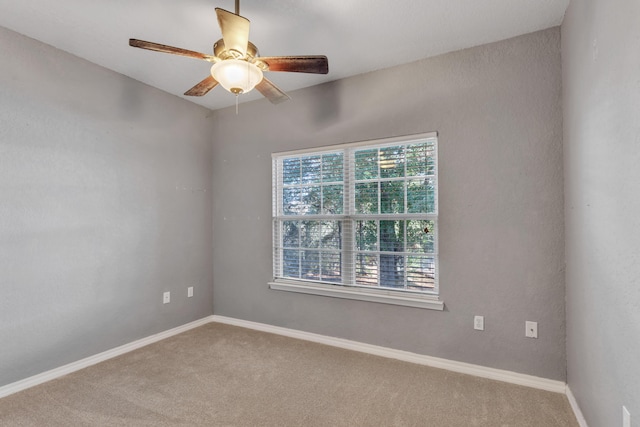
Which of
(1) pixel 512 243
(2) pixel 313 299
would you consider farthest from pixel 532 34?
(2) pixel 313 299

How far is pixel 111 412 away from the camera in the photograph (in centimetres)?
204

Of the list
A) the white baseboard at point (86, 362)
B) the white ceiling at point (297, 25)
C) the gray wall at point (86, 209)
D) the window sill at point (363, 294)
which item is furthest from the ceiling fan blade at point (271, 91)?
the white baseboard at point (86, 362)

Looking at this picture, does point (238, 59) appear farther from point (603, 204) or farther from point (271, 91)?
point (603, 204)

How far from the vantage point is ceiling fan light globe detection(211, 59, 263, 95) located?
1712mm

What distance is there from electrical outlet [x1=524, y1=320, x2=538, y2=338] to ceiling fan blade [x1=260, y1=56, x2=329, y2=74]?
7.65ft

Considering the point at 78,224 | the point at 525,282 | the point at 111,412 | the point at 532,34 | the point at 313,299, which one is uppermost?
the point at 532,34

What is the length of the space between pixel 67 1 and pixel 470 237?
131 inches

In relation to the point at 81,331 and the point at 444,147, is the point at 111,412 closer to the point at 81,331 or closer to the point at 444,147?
the point at 81,331

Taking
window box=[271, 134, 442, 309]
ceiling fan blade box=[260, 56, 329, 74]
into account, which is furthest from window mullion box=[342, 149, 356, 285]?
ceiling fan blade box=[260, 56, 329, 74]

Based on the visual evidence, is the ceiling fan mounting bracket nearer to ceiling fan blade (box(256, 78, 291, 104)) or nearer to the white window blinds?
ceiling fan blade (box(256, 78, 291, 104))

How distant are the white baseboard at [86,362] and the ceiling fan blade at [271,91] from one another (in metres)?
2.72

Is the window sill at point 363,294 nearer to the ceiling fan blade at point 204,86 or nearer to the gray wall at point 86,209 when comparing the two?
the gray wall at point 86,209

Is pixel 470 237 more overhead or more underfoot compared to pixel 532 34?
more underfoot

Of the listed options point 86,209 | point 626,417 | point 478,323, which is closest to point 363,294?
point 478,323
